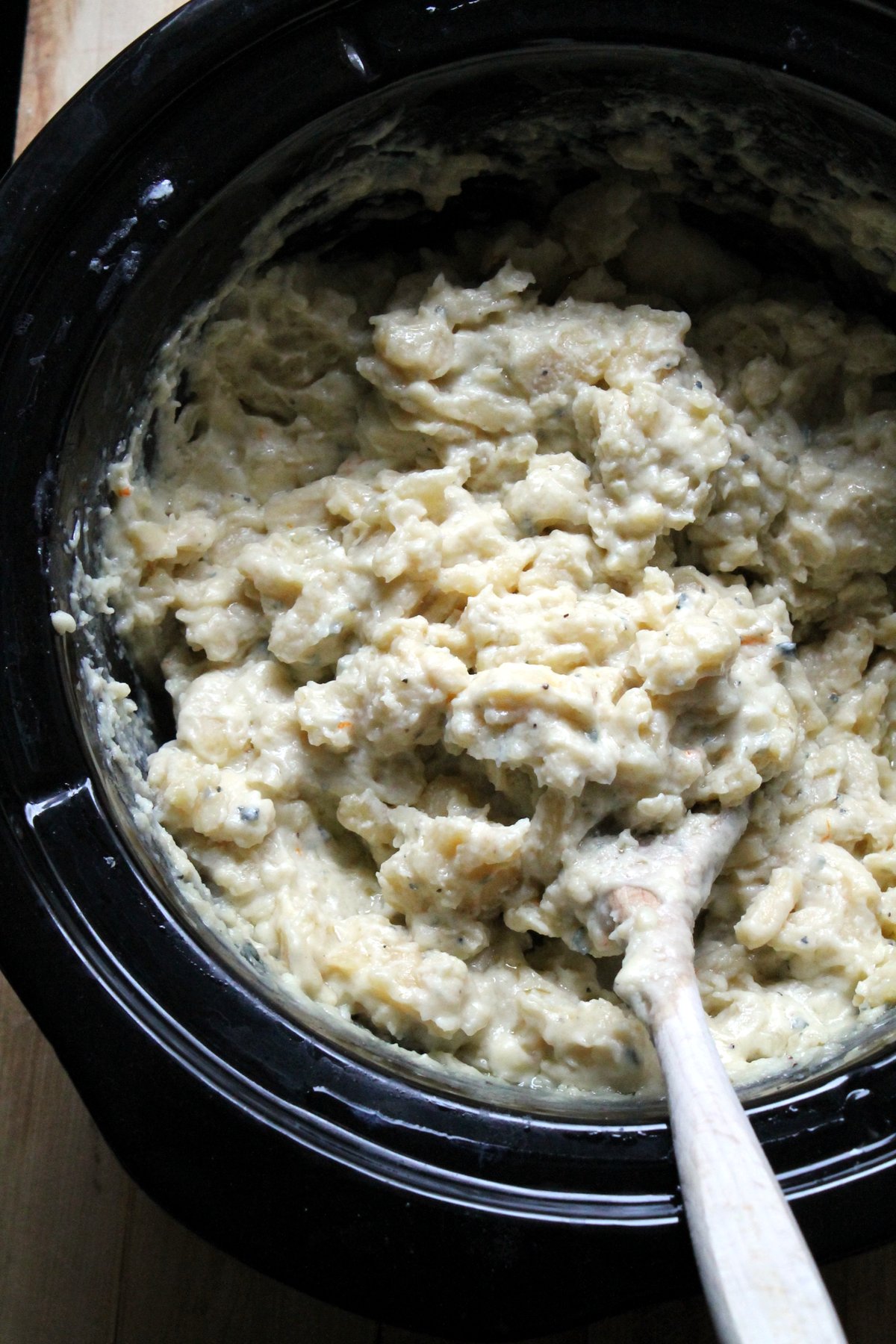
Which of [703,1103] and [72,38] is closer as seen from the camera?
[703,1103]

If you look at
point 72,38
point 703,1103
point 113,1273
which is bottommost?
point 703,1103

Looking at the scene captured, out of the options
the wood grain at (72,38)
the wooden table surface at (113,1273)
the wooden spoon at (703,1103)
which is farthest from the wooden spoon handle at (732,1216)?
the wood grain at (72,38)

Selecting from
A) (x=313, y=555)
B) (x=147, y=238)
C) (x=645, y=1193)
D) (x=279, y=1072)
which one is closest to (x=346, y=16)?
(x=147, y=238)

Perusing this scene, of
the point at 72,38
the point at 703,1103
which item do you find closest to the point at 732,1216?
the point at 703,1103

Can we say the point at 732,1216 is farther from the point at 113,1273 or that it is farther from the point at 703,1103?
the point at 113,1273

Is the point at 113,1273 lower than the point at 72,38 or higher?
lower

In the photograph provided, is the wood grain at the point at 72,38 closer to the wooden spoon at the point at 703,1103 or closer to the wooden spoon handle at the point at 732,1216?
the wooden spoon at the point at 703,1103

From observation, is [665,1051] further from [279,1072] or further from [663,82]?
[663,82]
